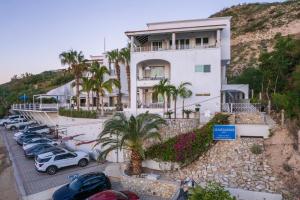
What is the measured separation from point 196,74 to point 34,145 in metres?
18.4

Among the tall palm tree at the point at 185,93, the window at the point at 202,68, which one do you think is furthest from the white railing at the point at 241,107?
the window at the point at 202,68

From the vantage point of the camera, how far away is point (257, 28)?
75.5m

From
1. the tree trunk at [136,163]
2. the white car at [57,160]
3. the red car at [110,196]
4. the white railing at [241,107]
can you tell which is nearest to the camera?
the red car at [110,196]

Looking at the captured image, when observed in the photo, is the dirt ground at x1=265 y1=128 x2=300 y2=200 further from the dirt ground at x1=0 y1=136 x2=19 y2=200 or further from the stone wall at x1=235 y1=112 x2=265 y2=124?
the dirt ground at x1=0 y1=136 x2=19 y2=200

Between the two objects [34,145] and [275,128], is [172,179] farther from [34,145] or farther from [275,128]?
[34,145]

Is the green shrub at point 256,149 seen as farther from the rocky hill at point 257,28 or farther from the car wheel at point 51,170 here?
the rocky hill at point 257,28

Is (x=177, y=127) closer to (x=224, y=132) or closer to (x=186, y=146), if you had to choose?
(x=186, y=146)

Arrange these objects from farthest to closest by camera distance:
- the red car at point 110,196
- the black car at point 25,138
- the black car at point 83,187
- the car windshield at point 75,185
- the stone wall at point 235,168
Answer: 1. the black car at point 25,138
2. the stone wall at point 235,168
3. the car windshield at point 75,185
4. the black car at point 83,187
5. the red car at point 110,196

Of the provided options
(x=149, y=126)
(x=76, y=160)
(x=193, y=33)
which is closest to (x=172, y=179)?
(x=149, y=126)

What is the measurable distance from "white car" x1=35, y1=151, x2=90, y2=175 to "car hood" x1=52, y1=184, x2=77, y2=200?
587 centimetres

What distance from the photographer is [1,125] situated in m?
52.7

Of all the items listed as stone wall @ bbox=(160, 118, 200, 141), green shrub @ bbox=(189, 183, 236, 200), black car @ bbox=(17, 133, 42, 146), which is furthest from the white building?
green shrub @ bbox=(189, 183, 236, 200)

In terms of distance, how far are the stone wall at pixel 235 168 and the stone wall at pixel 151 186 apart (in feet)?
7.09

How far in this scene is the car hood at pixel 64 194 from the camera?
50.1 ft
